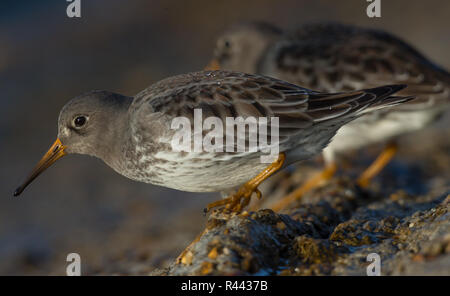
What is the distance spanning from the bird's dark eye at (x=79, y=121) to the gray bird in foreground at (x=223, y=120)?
0.42 m

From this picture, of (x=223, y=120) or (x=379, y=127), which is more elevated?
(x=223, y=120)

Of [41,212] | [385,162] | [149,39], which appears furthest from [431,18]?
[41,212]

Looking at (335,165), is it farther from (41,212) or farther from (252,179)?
(41,212)

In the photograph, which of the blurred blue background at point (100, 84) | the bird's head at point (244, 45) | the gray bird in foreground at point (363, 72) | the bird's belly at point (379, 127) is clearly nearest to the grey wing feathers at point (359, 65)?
the gray bird in foreground at point (363, 72)

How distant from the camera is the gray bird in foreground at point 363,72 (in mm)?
7598

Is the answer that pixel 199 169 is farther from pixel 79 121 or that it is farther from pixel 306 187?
pixel 306 187

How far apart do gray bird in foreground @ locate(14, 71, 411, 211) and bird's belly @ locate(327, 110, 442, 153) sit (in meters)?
2.19

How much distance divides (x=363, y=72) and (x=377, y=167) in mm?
1554

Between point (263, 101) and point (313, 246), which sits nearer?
point (313, 246)

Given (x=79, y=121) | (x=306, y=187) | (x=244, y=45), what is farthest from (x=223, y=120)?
(x=244, y=45)

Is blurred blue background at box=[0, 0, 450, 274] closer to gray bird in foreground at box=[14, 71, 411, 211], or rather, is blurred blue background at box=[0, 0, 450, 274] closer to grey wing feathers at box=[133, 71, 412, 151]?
gray bird in foreground at box=[14, 71, 411, 211]

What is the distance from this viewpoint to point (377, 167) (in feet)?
27.9

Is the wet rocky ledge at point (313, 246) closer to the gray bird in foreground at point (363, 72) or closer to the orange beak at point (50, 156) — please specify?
the orange beak at point (50, 156)
